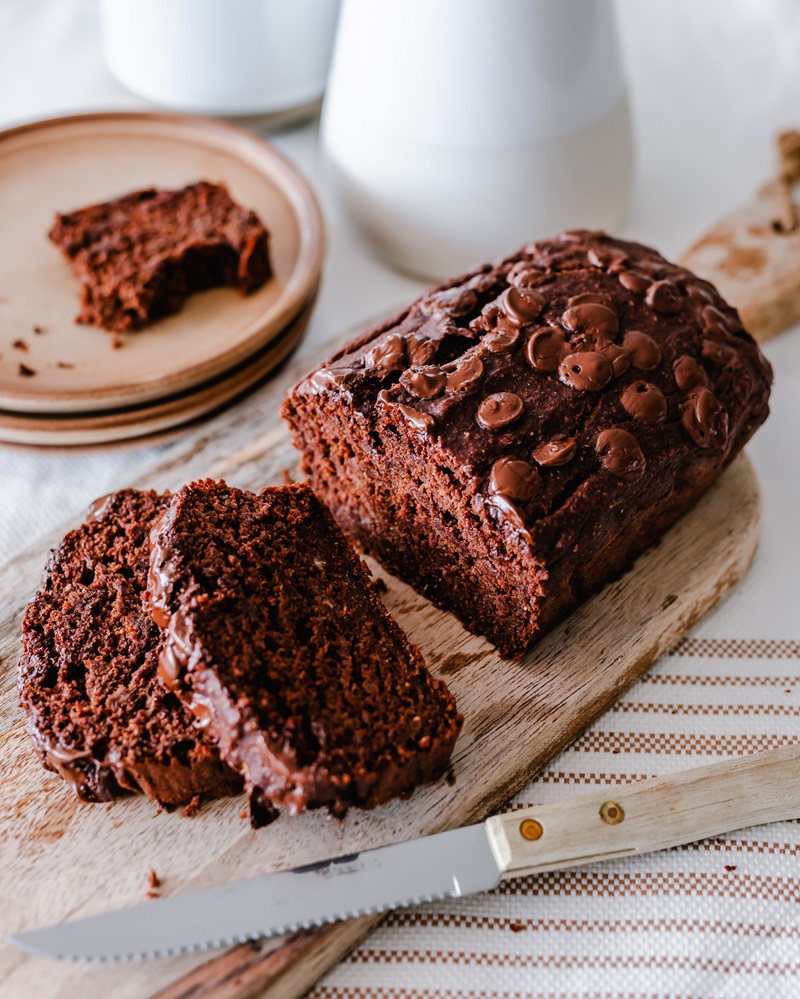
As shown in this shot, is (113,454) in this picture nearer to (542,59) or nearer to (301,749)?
(301,749)

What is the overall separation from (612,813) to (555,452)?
0.84m

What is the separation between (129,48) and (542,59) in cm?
183

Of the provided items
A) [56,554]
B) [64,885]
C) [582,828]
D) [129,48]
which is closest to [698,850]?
[582,828]

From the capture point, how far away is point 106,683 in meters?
2.43

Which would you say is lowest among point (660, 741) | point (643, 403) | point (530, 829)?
point (660, 741)

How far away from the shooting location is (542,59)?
3246 millimetres

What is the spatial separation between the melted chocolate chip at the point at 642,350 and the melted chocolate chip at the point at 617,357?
19mm

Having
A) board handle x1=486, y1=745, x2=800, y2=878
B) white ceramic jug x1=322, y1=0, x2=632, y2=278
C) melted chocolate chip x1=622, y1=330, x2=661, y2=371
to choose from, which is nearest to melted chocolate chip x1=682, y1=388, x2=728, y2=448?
melted chocolate chip x1=622, y1=330, x2=661, y2=371

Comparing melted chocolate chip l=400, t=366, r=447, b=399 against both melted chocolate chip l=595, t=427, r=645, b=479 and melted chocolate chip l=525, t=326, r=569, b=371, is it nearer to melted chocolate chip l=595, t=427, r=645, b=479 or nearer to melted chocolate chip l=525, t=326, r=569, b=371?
melted chocolate chip l=525, t=326, r=569, b=371

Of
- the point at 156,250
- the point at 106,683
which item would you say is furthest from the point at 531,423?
the point at 156,250

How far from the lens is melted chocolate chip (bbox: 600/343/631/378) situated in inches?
103

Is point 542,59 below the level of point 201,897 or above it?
above

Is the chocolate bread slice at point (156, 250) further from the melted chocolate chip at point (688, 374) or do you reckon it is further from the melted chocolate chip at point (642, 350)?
the melted chocolate chip at point (688, 374)

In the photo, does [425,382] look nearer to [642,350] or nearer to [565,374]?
[565,374]
